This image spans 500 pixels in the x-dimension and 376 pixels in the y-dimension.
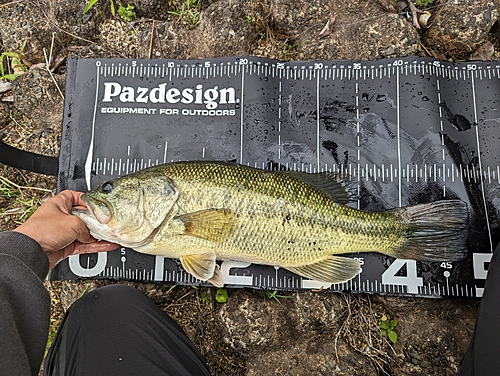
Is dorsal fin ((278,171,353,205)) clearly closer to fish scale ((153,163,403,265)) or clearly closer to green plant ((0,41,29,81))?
fish scale ((153,163,403,265))

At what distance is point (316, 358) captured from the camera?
10.1ft

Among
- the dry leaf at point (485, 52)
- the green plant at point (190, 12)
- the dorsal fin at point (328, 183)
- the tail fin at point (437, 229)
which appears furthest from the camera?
the green plant at point (190, 12)

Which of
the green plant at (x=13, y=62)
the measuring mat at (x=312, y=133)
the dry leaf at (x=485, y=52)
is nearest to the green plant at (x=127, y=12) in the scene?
the measuring mat at (x=312, y=133)

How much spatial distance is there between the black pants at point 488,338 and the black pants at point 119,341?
1.62 m

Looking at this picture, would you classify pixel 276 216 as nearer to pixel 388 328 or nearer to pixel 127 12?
pixel 388 328

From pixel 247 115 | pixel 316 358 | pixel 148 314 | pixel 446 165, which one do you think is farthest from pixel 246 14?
pixel 316 358

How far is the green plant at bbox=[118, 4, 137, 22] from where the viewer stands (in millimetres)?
3670

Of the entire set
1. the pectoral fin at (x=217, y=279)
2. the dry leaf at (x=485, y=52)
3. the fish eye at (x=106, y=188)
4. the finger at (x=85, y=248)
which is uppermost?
the dry leaf at (x=485, y=52)

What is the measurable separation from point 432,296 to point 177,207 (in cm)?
199

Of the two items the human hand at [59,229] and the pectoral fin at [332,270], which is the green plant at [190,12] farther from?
the pectoral fin at [332,270]

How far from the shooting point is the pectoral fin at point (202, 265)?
287cm

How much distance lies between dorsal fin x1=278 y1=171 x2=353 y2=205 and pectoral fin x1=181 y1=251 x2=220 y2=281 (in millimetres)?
822

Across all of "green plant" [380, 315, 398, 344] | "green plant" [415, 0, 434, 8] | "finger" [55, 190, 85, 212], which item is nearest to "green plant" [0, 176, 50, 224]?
"finger" [55, 190, 85, 212]

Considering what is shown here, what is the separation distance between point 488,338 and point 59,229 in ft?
8.83
